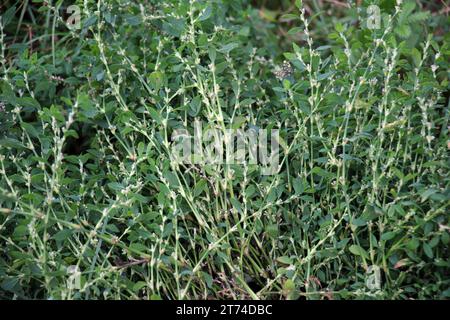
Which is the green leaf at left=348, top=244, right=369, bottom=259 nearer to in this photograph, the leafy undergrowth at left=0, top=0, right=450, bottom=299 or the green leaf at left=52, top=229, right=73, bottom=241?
the leafy undergrowth at left=0, top=0, right=450, bottom=299

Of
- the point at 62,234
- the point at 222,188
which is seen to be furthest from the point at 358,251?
the point at 62,234

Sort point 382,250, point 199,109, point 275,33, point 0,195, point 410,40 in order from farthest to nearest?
point 275,33 < point 410,40 < point 199,109 < point 382,250 < point 0,195

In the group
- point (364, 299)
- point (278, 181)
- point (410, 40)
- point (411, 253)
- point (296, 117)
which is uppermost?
point (410, 40)

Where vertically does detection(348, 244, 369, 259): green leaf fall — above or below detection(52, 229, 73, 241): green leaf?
below

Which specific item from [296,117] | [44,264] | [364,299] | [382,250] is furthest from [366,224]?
[44,264]

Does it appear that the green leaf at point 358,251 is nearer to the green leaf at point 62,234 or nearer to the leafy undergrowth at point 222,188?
the leafy undergrowth at point 222,188

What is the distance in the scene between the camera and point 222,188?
1728 mm

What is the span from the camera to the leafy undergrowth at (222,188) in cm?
155

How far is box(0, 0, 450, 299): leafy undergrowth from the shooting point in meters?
1.55

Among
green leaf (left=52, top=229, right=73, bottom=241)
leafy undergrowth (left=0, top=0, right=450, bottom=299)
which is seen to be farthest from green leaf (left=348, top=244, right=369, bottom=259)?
green leaf (left=52, top=229, right=73, bottom=241)

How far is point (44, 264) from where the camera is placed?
147 centimetres

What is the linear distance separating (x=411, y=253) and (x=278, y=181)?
1.20 feet

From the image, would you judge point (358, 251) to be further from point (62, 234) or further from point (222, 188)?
point (62, 234)
